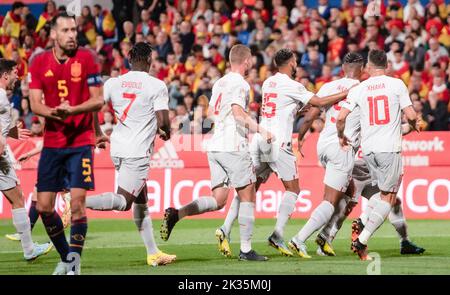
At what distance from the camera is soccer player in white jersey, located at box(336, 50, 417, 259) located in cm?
1238

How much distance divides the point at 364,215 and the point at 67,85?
467 cm

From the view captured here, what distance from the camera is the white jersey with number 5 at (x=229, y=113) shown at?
492 inches

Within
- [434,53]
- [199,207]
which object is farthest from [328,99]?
[434,53]

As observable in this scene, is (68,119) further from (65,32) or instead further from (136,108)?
(136,108)

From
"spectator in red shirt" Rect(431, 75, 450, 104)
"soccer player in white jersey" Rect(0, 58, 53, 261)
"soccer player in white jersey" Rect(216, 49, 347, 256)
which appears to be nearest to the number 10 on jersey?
"soccer player in white jersey" Rect(216, 49, 347, 256)

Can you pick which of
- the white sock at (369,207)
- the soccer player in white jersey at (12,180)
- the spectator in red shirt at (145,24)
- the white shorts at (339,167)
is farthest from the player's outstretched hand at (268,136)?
the spectator in red shirt at (145,24)

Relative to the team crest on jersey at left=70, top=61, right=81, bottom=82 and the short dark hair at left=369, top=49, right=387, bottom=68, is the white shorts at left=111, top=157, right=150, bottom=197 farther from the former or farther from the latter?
the short dark hair at left=369, top=49, right=387, bottom=68

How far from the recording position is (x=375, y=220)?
12219 mm

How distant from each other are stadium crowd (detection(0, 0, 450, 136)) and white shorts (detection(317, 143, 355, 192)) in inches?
282

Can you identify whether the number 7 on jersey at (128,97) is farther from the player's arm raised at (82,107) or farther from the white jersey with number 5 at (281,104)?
the white jersey with number 5 at (281,104)

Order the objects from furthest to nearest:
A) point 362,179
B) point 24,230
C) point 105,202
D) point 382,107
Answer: point 362,179 < point 24,230 < point 382,107 < point 105,202

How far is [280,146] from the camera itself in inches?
519

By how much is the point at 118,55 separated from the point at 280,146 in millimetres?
13851
